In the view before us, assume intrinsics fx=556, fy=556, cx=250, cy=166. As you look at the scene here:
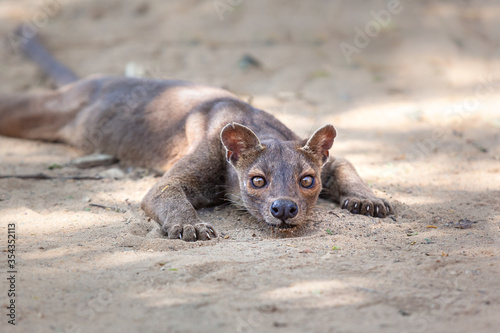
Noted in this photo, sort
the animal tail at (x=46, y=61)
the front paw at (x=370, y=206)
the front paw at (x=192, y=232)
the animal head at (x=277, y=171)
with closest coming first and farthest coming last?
the front paw at (x=192, y=232) < the animal head at (x=277, y=171) < the front paw at (x=370, y=206) < the animal tail at (x=46, y=61)

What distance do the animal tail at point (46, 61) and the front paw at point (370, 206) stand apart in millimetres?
4853

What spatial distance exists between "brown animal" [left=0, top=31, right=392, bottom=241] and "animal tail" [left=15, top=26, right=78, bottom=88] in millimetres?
794

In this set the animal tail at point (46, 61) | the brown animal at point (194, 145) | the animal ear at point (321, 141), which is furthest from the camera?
the animal tail at point (46, 61)

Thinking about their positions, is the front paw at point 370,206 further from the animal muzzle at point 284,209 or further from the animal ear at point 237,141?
the animal ear at point 237,141

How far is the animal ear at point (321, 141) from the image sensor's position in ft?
15.0

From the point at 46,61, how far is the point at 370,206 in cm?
580

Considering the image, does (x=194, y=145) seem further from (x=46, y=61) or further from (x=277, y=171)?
(x=46, y=61)

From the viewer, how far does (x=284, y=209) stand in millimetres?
4062

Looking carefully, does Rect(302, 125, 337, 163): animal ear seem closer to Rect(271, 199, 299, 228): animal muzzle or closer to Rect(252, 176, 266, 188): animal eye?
Rect(252, 176, 266, 188): animal eye

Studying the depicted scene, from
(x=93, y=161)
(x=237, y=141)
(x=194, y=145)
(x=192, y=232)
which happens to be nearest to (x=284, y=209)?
(x=192, y=232)

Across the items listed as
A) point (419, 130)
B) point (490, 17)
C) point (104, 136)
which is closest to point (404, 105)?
point (419, 130)

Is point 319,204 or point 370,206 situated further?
point 319,204

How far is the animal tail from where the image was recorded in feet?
25.8

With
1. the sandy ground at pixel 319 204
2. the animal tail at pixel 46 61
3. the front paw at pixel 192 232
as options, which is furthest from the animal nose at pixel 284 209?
the animal tail at pixel 46 61
